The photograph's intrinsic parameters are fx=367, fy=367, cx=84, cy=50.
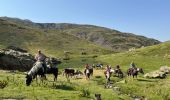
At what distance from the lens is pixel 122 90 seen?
50.9m

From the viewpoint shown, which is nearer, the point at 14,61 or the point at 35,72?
the point at 35,72

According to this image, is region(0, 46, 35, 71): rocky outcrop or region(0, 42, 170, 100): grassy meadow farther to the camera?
region(0, 46, 35, 71): rocky outcrop

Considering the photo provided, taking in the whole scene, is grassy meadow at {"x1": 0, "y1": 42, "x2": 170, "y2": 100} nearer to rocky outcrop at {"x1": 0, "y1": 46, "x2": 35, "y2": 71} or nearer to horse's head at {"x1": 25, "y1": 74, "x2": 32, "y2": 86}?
horse's head at {"x1": 25, "y1": 74, "x2": 32, "y2": 86}

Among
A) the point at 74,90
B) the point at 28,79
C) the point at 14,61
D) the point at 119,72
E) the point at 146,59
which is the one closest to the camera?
the point at 28,79

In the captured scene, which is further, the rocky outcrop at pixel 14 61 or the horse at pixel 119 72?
the horse at pixel 119 72

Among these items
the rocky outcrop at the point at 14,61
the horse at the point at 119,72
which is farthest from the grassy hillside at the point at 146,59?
the rocky outcrop at the point at 14,61

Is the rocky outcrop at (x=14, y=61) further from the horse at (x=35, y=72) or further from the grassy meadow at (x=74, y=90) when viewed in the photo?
the horse at (x=35, y=72)

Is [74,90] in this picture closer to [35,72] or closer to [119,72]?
[35,72]

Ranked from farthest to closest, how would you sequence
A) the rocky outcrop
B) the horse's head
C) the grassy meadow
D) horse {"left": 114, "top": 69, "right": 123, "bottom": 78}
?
horse {"left": 114, "top": 69, "right": 123, "bottom": 78} → the rocky outcrop → the horse's head → the grassy meadow

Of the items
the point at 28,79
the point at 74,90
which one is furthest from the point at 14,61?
the point at 74,90

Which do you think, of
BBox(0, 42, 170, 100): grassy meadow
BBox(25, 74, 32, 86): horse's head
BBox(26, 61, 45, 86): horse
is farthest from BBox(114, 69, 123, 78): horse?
BBox(25, 74, 32, 86): horse's head

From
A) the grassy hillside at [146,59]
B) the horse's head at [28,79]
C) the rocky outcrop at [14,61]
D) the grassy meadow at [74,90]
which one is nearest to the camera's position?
the grassy meadow at [74,90]

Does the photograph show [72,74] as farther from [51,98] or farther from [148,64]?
[148,64]

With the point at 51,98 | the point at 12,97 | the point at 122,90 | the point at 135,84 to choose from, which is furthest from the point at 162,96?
the point at 12,97
